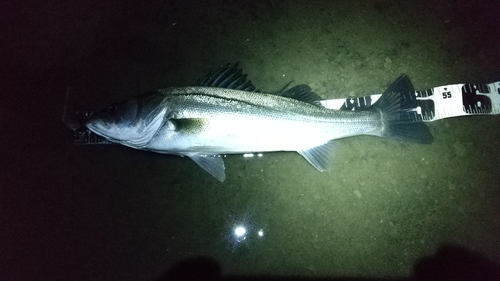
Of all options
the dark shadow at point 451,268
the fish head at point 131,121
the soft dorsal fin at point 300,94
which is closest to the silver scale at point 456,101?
the soft dorsal fin at point 300,94


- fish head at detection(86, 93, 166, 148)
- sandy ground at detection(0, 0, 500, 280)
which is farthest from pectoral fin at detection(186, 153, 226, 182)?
fish head at detection(86, 93, 166, 148)

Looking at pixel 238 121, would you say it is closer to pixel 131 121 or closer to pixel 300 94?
pixel 300 94

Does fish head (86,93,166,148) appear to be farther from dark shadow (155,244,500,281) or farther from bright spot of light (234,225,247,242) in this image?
dark shadow (155,244,500,281)

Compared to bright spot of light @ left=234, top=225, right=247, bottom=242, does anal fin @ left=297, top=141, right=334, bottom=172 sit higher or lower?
higher

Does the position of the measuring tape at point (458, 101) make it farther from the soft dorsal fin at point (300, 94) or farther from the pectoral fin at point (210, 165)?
the pectoral fin at point (210, 165)

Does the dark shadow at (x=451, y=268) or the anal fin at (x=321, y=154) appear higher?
the anal fin at (x=321, y=154)

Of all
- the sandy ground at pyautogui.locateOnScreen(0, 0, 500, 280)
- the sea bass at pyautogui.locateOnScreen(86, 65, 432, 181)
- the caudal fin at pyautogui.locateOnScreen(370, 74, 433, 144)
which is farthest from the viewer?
the sandy ground at pyautogui.locateOnScreen(0, 0, 500, 280)

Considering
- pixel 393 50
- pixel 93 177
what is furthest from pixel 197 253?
pixel 393 50
